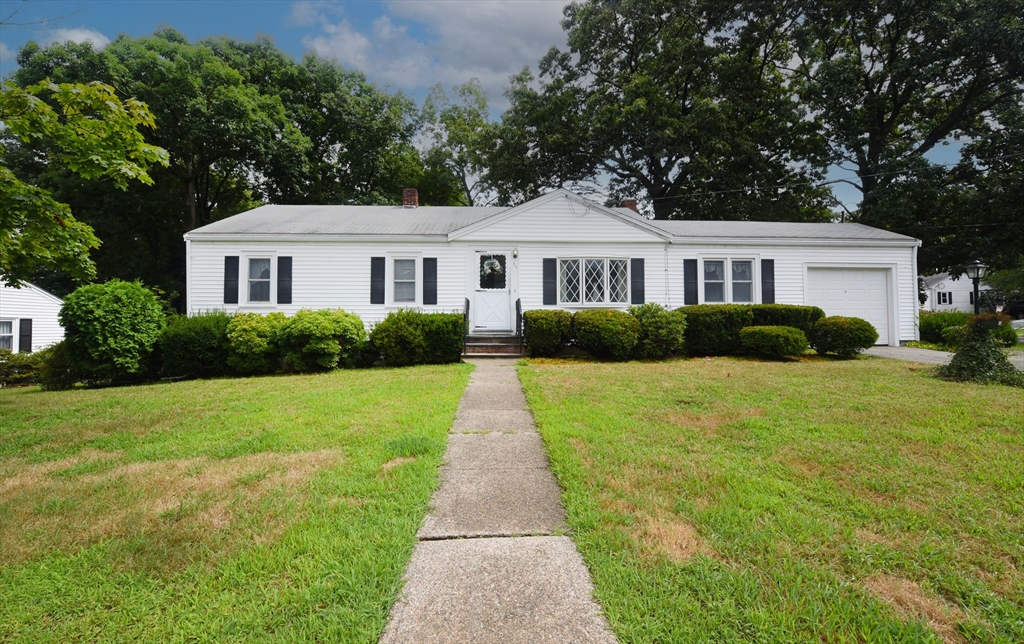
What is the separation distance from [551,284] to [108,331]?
1054cm

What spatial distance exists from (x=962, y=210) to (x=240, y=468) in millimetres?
26276

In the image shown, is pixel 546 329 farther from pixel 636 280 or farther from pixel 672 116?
pixel 672 116

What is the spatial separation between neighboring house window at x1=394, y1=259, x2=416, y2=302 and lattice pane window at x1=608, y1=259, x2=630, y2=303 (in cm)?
599

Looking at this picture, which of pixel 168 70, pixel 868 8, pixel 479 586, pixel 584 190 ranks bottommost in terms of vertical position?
pixel 479 586

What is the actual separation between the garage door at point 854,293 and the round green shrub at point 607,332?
309 inches

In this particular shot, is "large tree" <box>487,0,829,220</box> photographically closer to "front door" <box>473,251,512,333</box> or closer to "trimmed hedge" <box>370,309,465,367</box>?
"front door" <box>473,251,512,333</box>

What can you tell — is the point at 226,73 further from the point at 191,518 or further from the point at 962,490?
the point at 962,490

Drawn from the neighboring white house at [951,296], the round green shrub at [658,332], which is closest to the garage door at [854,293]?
the round green shrub at [658,332]

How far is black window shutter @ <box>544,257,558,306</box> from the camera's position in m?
13.1

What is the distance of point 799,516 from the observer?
8.66 feet

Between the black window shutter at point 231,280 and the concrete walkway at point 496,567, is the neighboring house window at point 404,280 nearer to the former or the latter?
the black window shutter at point 231,280

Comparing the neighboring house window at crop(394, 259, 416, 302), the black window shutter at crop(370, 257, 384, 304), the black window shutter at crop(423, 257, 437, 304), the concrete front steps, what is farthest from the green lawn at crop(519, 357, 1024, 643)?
the black window shutter at crop(370, 257, 384, 304)

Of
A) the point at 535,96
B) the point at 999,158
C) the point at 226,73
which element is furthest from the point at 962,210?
the point at 226,73

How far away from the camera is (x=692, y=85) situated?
22.4m
